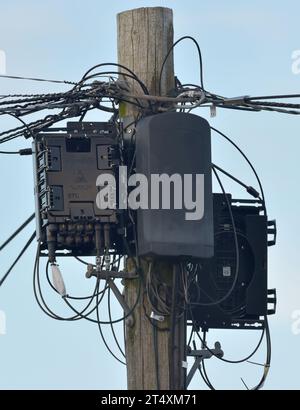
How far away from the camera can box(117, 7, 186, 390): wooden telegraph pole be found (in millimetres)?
12719

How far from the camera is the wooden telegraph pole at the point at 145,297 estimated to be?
41.7 feet

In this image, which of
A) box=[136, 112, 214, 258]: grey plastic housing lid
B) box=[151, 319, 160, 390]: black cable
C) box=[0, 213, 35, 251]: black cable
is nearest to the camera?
box=[136, 112, 214, 258]: grey plastic housing lid

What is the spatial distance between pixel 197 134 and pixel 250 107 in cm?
77

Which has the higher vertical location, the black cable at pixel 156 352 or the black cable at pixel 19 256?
the black cable at pixel 19 256

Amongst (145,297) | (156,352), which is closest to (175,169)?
(145,297)

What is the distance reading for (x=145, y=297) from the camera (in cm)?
1280

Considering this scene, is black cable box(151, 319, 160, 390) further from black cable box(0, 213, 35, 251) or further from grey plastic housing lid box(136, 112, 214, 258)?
black cable box(0, 213, 35, 251)

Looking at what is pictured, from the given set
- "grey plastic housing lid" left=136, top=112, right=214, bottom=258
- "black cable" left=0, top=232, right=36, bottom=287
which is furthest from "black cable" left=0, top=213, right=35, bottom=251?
"grey plastic housing lid" left=136, top=112, right=214, bottom=258

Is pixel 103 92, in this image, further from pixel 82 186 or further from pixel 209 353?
pixel 209 353

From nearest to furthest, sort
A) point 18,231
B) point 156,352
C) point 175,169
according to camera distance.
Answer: point 175,169
point 156,352
point 18,231

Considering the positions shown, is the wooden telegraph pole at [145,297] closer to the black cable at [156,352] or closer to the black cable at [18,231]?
the black cable at [156,352]

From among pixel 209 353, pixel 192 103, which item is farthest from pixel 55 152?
pixel 209 353

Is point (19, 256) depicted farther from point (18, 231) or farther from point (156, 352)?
point (156, 352)

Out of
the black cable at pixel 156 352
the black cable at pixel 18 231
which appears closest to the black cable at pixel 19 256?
the black cable at pixel 18 231
